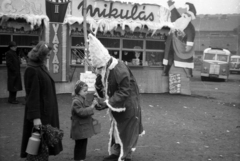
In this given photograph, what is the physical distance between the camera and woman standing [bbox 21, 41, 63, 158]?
3.41 meters

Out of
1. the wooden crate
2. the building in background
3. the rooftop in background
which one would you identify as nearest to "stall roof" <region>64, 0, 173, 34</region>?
the wooden crate

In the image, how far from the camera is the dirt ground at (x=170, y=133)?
5.03 m

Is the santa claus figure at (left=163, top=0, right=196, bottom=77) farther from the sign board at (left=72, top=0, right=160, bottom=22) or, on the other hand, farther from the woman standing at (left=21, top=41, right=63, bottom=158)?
the woman standing at (left=21, top=41, right=63, bottom=158)

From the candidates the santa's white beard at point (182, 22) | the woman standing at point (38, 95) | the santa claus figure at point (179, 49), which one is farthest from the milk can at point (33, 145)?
the santa's white beard at point (182, 22)

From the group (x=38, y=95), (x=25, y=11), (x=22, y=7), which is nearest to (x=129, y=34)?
(x=25, y=11)

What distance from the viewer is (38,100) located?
11.3 feet

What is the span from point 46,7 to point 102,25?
207 cm

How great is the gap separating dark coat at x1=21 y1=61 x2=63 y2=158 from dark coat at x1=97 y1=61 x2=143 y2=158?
0.87m

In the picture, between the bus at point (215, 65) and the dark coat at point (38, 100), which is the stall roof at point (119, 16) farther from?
the bus at point (215, 65)

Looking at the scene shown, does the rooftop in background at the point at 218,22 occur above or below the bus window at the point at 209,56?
above

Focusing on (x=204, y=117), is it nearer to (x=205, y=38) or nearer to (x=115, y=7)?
(x=115, y=7)

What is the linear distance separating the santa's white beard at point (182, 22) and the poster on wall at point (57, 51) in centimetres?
473

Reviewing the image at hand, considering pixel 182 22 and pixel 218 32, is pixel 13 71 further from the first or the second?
pixel 218 32

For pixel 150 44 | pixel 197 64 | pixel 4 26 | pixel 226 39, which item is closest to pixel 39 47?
pixel 4 26
